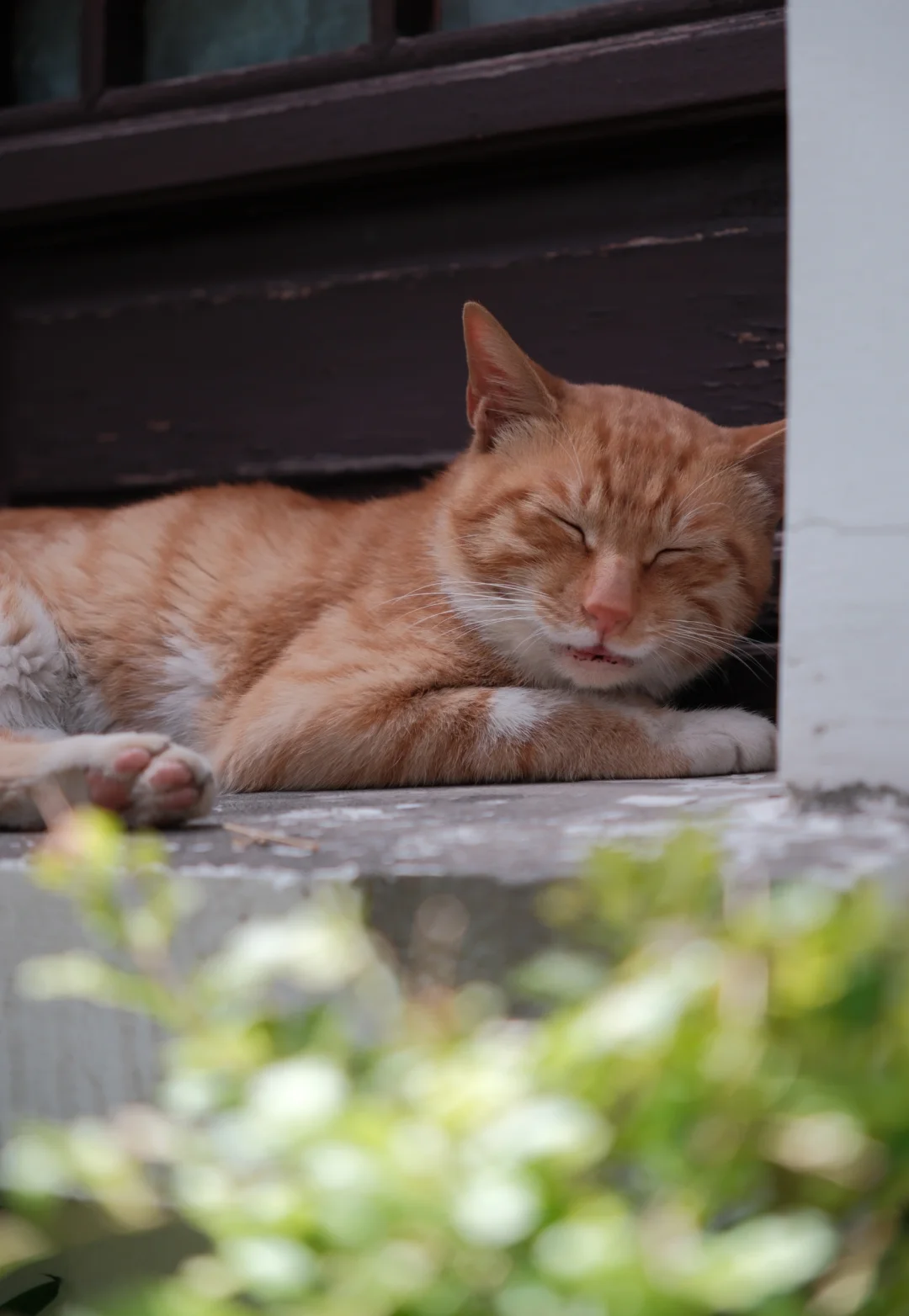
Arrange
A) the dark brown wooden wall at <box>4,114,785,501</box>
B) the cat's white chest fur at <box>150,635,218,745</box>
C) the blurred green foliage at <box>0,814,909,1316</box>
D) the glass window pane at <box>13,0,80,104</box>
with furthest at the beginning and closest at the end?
the glass window pane at <box>13,0,80,104</box>
the dark brown wooden wall at <box>4,114,785,501</box>
the cat's white chest fur at <box>150,635,218,745</box>
the blurred green foliage at <box>0,814,909,1316</box>

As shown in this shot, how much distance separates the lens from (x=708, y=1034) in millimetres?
577

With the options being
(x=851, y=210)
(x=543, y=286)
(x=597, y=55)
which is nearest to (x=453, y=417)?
(x=543, y=286)

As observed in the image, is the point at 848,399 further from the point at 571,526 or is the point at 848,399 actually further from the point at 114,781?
the point at 571,526

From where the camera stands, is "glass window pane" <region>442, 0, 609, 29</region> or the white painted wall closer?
the white painted wall

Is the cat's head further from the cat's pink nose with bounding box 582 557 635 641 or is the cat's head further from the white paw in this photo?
the white paw

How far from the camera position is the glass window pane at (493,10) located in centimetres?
278

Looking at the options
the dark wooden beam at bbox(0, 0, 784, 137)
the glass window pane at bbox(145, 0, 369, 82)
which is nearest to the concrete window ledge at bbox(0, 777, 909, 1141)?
the dark wooden beam at bbox(0, 0, 784, 137)

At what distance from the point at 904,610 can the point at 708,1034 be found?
67cm

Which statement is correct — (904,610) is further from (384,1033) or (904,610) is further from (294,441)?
(294,441)

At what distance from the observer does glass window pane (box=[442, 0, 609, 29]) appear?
278cm

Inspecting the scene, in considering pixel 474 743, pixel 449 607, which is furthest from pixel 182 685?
pixel 474 743

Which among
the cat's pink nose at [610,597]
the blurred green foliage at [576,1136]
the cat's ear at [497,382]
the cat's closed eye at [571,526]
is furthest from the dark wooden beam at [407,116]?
the blurred green foliage at [576,1136]

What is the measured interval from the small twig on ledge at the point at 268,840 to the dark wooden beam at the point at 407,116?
1.89 m

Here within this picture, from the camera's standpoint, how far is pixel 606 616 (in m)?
2.13
